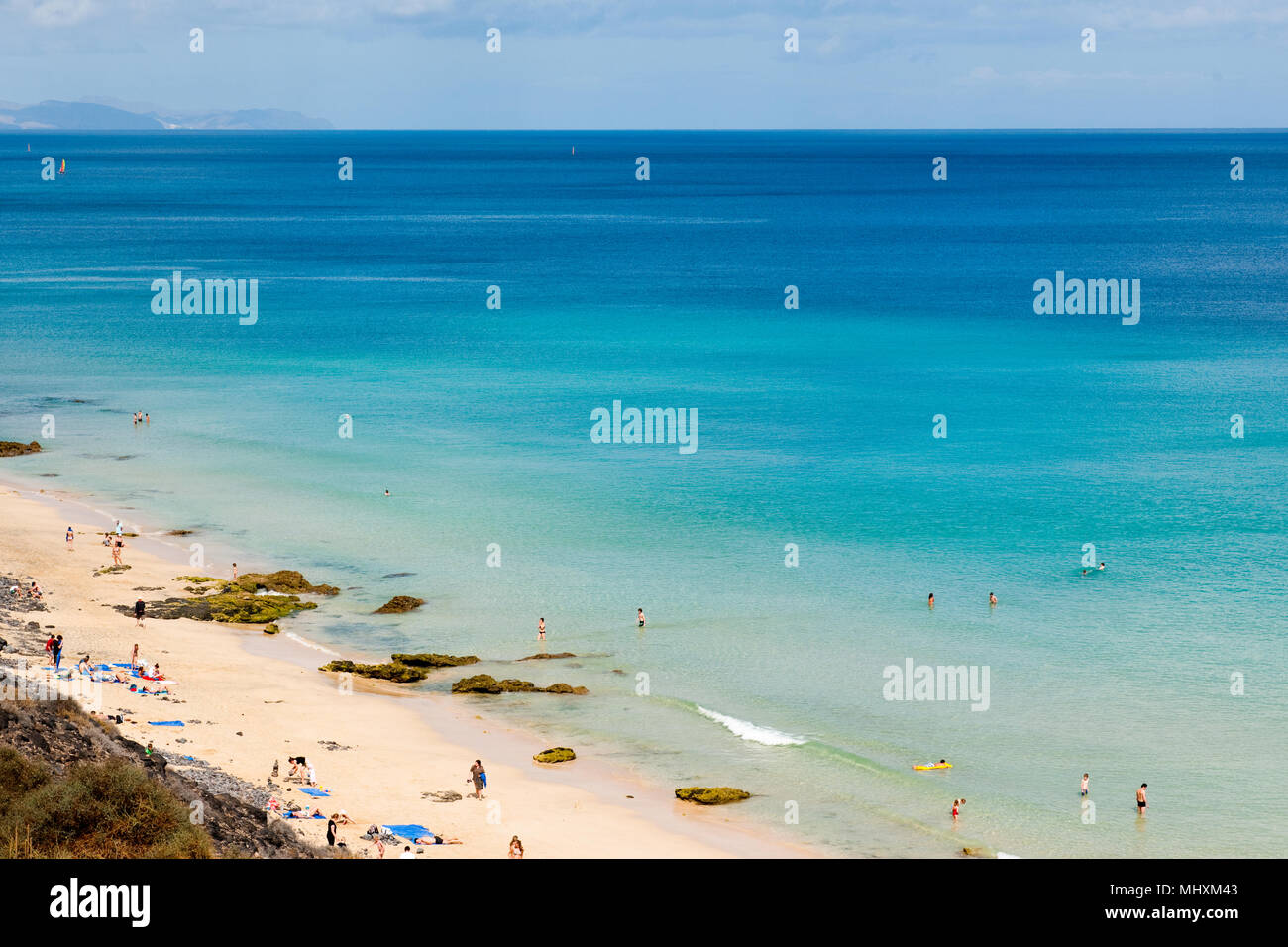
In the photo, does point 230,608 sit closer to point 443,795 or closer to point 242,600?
point 242,600

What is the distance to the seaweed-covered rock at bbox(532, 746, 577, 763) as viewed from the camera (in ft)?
115

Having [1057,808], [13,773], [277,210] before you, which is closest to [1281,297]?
Answer: [1057,808]

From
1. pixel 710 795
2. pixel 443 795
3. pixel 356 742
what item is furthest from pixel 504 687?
pixel 710 795

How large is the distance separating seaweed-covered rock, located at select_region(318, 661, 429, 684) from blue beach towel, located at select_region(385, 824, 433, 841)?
37.2 ft

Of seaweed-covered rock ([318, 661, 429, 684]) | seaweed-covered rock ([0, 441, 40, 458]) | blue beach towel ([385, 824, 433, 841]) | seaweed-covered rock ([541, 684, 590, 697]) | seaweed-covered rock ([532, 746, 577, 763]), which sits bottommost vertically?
blue beach towel ([385, 824, 433, 841])

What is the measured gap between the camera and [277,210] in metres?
199

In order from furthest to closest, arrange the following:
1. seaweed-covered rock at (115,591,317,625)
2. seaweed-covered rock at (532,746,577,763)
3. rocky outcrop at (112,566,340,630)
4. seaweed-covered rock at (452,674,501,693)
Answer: rocky outcrop at (112,566,340,630), seaweed-covered rock at (115,591,317,625), seaweed-covered rock at (452,674,501,693), seaweed-covered rock at (532,746,577,763)

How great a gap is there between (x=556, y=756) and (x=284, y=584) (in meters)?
18.2

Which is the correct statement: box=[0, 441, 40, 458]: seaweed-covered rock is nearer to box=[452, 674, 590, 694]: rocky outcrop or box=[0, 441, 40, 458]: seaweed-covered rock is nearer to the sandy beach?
the sandy beach

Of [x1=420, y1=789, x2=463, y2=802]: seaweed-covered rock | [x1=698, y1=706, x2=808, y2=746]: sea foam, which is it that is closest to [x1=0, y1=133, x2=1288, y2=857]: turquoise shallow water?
[x1=698, y1=706, x2=808, y2=746]: sea foam

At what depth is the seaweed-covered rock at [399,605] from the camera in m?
46.7

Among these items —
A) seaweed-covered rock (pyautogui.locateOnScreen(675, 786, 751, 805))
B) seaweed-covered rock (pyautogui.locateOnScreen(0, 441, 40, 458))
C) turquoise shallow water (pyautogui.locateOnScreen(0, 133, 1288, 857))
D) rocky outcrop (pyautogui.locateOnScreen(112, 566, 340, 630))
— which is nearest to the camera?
seaweed-covered rock (pyautogui.locateOnScreen(675, 786, 751, 805))

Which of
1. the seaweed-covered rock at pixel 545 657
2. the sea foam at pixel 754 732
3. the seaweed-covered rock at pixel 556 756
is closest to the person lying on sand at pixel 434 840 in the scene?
the seaweed-covered rock at pixel 556 756

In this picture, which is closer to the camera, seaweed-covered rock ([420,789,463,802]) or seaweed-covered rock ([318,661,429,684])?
seaweed-covered rock ([420,789,463,802])
